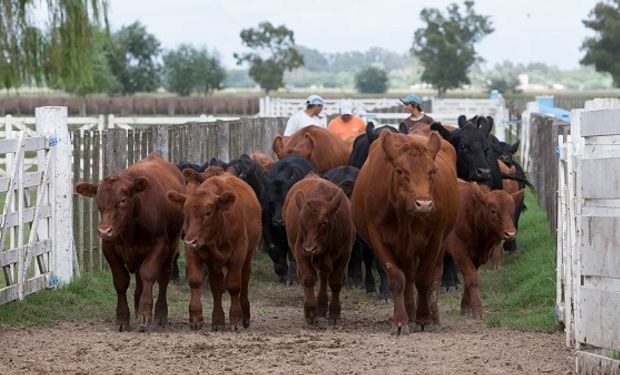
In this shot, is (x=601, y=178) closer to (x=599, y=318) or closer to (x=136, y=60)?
(x=599, y=318)

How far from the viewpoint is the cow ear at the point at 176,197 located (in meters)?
12.3

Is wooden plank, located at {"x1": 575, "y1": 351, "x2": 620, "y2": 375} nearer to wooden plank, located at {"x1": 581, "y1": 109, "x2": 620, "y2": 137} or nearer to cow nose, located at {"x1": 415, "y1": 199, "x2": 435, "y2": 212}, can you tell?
wooden plank, located at {"x1": 581, "y1": 109, "x2": 620, "y2": 137}

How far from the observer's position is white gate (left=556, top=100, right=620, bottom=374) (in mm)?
8883

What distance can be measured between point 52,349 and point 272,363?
1.95 meters

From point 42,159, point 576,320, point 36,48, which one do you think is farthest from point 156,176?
point 36,48

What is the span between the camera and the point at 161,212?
12.7 metres

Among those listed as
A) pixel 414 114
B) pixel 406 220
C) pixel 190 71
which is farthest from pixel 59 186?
pixel 190 71

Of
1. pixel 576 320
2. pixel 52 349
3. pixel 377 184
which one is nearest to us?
pixel 576 320

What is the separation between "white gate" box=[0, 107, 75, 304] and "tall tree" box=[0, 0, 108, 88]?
42.3ft

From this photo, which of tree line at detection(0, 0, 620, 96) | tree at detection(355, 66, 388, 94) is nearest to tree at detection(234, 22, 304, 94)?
tree line at detection(0, 0, 620, 96)

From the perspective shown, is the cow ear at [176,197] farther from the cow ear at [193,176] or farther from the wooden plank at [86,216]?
the wooden plank at [86,216]

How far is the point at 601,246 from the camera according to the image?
29.5 feet

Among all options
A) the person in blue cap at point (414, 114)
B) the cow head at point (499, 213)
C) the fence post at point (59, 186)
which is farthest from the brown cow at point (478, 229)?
the person in blue cap at point (414, 114)

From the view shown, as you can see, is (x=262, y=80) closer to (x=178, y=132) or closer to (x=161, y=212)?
(x=178, y=132)
